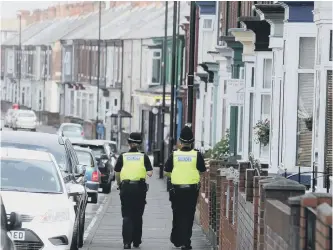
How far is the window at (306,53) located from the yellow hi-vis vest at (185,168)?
2.61m

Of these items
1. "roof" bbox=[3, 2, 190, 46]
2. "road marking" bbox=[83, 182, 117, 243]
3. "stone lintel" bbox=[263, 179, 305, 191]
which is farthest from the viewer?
"roof" bbox=[3, 2, 190, 46]

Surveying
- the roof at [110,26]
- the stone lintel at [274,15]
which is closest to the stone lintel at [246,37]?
the stone lintel at [274,15]

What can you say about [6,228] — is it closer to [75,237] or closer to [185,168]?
[75,237]

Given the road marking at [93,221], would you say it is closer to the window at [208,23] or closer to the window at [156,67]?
the window at [208,23]

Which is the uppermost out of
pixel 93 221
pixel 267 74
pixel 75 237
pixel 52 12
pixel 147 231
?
pixel 52 12

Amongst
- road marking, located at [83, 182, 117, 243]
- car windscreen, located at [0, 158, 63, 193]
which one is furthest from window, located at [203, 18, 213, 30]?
car windscreen, located at [0, 158, 63, 193]

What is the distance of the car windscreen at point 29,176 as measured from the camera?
16188mm

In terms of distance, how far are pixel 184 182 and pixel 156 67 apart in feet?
209

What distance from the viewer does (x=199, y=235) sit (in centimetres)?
2238

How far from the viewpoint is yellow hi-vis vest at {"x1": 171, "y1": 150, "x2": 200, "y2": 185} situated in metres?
18.5

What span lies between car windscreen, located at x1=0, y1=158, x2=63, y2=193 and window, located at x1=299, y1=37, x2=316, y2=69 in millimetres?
4999

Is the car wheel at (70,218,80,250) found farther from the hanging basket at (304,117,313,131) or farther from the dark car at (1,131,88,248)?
the hanging basket at (304,117,313,131)

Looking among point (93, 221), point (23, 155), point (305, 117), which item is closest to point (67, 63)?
point (93, 221)

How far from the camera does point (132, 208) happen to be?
62.6 feet
